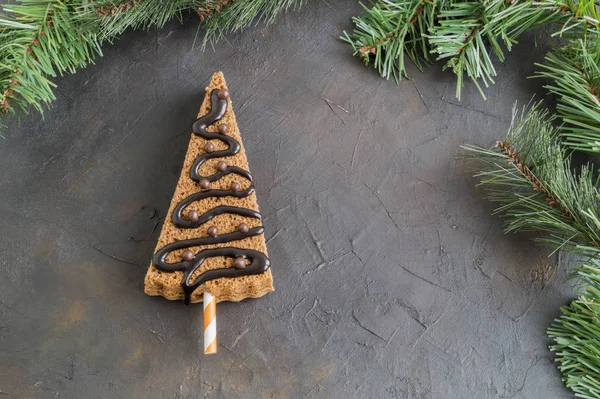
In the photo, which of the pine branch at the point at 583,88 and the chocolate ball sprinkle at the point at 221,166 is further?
the chocolate ball sprinkle at the point at 221,166

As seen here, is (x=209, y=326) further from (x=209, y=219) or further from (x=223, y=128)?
(x=223, y=128)

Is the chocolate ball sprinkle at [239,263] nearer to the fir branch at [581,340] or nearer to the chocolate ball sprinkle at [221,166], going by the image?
the chocolate ball sprinkle at [221,166]

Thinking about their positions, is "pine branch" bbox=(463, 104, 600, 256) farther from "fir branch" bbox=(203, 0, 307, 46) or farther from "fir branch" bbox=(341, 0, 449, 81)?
"fir branch" bbox=(203, 0, 307, 46)

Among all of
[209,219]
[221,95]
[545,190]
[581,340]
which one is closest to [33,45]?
[221,95]

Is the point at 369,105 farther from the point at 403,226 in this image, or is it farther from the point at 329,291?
the point at 329,291

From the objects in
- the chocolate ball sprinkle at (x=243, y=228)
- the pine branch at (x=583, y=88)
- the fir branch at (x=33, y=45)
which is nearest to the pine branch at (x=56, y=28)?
the fir branch at (x=33, y=45)

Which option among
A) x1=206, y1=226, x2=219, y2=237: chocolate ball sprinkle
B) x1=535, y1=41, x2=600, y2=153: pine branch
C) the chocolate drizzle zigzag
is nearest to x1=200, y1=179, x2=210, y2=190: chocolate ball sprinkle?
the chocolate drizzle zigzag

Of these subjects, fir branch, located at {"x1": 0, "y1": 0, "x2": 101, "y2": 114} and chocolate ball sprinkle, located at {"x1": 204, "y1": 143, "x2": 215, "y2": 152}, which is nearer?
fir branch, located at {"x1": 0, "y1": 0, "x2": 101, "y2": 114}
